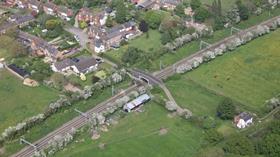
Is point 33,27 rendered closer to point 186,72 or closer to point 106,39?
point 106,39

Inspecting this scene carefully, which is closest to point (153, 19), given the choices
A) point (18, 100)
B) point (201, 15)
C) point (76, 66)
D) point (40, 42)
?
point (201, 15)

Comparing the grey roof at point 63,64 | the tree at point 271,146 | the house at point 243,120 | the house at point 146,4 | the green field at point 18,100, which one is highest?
the house at point 146,4

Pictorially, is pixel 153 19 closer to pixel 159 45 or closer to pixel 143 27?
pixel 143 27

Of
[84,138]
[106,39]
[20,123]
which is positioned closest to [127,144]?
[84,138]

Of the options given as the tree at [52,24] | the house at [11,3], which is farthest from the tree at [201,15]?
the house at [11,3]

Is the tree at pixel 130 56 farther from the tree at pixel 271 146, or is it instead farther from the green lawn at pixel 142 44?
the tree at pixel 271 146

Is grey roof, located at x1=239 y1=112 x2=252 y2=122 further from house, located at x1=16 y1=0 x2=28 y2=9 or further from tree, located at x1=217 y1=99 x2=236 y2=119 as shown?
house, located at x1=16 y1=0 x2=28 y2=9
